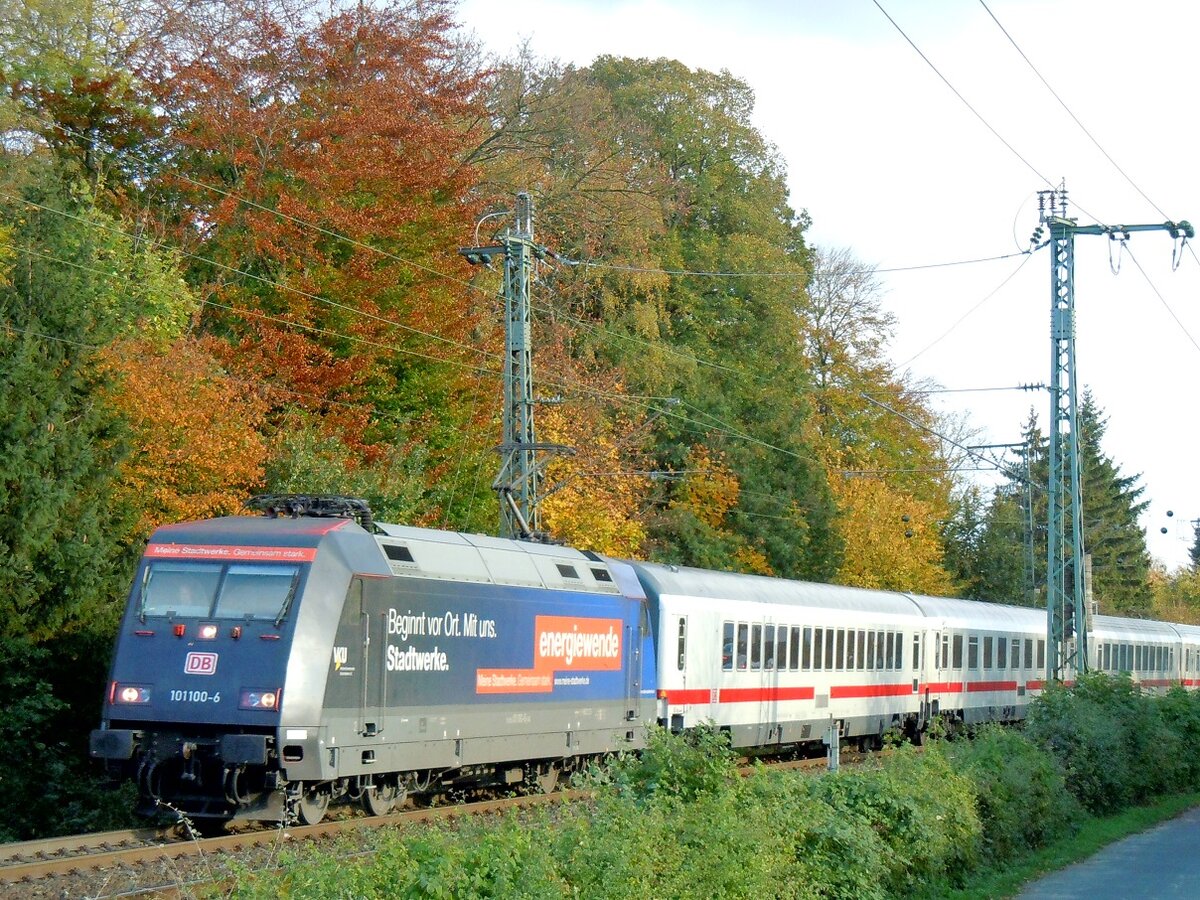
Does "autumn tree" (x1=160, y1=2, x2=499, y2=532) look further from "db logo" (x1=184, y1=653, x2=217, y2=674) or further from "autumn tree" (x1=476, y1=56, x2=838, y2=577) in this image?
"db logo" (x1=184, y1=653, x2=217, y2=674)

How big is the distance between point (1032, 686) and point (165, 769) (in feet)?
97.0

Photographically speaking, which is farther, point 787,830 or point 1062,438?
point 1062,438

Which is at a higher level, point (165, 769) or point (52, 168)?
point (52, 168)

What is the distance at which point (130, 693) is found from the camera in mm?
16109

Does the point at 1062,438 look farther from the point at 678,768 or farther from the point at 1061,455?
the point at 678,768

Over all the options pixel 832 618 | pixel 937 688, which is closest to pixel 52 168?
pixel 832 618

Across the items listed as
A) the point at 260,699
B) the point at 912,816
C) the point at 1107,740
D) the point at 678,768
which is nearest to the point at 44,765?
the point at 260,699

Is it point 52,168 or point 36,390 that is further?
point 52,168

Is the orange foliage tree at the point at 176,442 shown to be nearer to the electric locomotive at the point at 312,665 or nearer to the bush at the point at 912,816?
the electric locomotive at the point at 312,665

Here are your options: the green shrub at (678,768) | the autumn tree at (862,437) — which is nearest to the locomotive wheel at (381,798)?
the green shrub at (678,768)

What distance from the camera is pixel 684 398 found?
53.0 metres

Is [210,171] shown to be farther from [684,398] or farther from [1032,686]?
[1032,686]

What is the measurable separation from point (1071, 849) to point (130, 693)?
35.6 ft

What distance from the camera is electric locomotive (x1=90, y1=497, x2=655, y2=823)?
1567 centimetres
